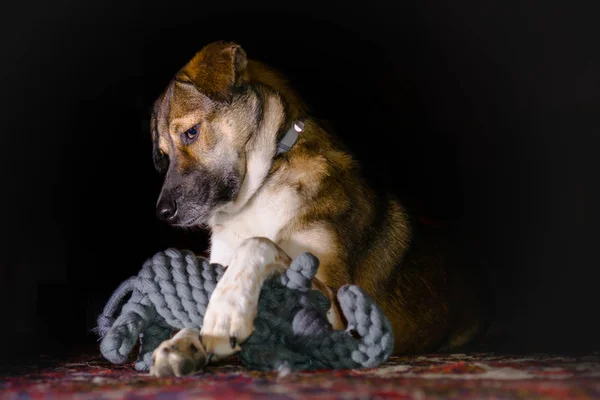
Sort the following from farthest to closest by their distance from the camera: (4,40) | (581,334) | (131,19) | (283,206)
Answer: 1. (131,19)
2. (4,40)
3. (581,334)
4. (283,206)

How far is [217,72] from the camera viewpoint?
2115mm

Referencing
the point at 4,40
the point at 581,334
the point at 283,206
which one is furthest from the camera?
the point at 4,40

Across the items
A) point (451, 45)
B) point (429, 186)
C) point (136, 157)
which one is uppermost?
point (451, 45)

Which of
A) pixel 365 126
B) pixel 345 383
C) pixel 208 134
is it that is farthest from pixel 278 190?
pixel 365 126

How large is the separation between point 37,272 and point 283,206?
182cm

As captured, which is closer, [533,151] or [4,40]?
[4,40]

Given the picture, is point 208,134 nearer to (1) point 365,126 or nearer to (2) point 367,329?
(2) point 367,329

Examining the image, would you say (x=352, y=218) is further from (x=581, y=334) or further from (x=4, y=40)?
(x=4, y=40)

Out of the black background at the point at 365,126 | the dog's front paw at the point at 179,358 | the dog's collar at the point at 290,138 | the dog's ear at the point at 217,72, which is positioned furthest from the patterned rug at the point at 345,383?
the black background at the point at 365,126

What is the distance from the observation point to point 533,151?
11.8 ft

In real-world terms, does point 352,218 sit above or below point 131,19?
below

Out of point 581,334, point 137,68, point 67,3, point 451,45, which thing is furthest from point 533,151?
point 67,3

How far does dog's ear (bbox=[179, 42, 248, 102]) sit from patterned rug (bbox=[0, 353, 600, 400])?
101cm

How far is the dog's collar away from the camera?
2.11 metres
